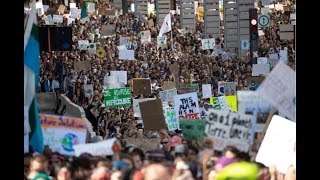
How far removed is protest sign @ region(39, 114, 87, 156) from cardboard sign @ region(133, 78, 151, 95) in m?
10.8

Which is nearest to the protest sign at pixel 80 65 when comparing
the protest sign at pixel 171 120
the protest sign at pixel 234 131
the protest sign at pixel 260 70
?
the protest sign at pixel 260 70

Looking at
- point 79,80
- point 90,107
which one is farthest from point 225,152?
point 79,80

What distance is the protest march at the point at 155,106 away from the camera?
20.6ft

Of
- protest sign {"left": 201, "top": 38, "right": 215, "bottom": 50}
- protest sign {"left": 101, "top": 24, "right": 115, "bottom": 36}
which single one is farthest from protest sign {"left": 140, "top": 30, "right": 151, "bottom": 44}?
protest sign {"left": 201, "top": 38, "right": 215, "bottom": 50}

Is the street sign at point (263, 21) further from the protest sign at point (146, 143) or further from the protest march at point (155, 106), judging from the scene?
the protest sign at point (146, 143)

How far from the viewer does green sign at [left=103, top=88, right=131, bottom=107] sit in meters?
14.8

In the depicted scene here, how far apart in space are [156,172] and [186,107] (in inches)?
231

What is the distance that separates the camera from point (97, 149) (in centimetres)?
653

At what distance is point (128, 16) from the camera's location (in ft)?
119

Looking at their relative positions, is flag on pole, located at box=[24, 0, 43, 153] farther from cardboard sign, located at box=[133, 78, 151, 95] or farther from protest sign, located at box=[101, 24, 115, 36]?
protest sign, located at box=[101, 24, 115, 36]

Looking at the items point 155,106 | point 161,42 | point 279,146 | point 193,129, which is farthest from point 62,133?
point 161,42

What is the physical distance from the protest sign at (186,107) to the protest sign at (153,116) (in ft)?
7.08

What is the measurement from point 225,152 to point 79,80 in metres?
13.4
